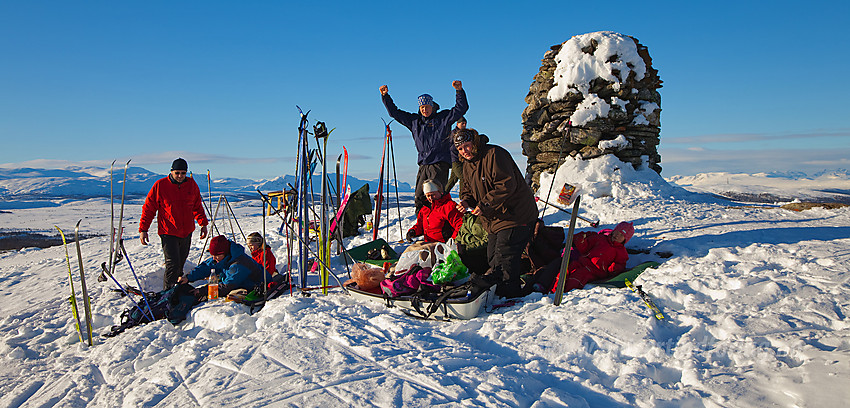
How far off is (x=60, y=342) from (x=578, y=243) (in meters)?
5.23

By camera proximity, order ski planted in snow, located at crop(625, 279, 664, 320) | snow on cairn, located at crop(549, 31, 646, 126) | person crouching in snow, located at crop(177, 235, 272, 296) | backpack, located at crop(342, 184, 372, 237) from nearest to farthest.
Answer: ski planted in snow, located at crop(625, 279, 664, 320)
person crouching in snow, located at crop(177, 235, 272, 296)
backpack, located at crop(342, 184, 372, 237)
snow on cairn, located at crop(549, 31, 646, 126)

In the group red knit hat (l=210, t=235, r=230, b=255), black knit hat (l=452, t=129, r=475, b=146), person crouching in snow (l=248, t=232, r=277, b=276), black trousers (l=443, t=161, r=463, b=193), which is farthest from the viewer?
black trousers (l=443, t=161, r=463, b=193)

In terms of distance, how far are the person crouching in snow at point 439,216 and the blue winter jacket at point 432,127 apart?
1.54 feet

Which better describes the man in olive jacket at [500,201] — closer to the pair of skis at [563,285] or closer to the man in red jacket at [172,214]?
the pair of skis at [563,285]

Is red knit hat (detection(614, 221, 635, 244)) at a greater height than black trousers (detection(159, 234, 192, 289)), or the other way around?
red knit hat (detection(614, 221, 635, 244))

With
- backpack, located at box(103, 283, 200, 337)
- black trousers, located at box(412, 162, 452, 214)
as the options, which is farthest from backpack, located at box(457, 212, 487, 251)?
backpack, located at box(103, 283, 200, 337)

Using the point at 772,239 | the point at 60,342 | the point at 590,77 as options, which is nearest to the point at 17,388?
the point at 60,342

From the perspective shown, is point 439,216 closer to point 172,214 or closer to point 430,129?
point 430,129

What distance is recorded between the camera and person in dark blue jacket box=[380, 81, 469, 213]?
20.9 ft

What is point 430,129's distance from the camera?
21.3ft

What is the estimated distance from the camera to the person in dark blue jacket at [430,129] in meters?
6.37

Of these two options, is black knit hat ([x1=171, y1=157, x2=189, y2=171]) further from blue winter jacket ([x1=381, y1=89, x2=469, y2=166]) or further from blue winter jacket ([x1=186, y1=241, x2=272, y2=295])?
blue winter jacket ([x1=381, y1=89, x2=469, y2=166])

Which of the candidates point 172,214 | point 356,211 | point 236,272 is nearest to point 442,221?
point 236,272

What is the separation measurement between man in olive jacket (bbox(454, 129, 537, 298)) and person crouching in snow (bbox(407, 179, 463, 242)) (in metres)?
1.87
